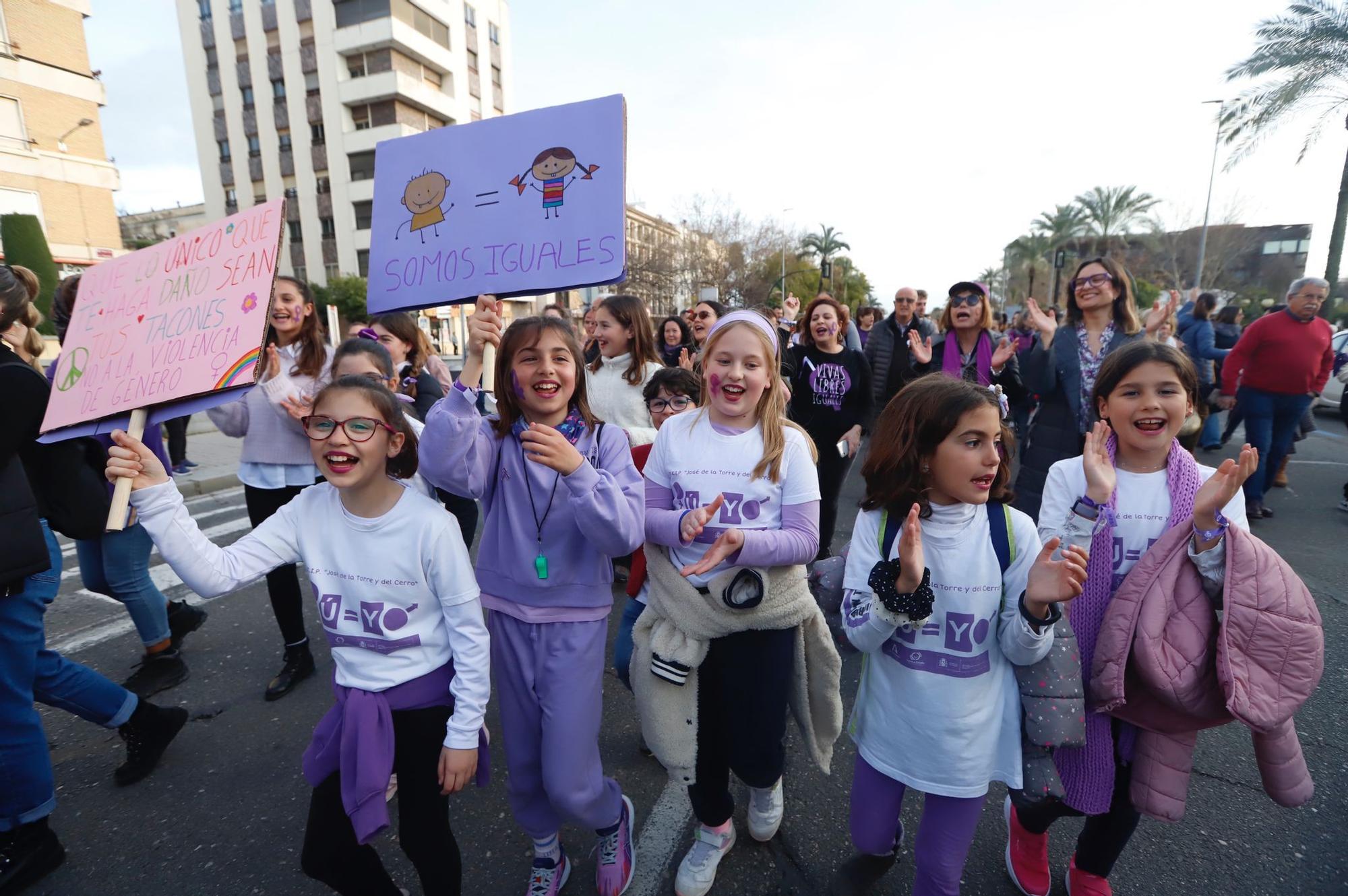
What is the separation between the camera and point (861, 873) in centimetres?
194

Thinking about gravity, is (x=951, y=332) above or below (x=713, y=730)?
above

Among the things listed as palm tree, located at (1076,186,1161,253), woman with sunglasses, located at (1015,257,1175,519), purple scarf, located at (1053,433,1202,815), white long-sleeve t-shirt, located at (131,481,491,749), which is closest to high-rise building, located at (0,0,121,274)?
white long-sleeve t-shirt, located at (131,481,491,749)

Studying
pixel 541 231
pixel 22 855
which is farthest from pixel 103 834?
pixel 541 231

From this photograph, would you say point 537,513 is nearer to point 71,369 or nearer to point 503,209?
point 503,209

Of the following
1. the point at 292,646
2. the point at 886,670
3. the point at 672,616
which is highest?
the point at 672,616

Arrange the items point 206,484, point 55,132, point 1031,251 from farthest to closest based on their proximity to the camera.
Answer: point 1031,251 < point 55,132 < point 206,484

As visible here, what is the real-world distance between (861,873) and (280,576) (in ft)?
9.26

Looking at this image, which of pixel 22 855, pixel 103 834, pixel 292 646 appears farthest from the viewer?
pixel 292 646

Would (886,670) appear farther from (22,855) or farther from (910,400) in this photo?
(22,855)

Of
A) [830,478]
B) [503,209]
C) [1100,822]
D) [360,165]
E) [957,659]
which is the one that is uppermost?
[360,165]

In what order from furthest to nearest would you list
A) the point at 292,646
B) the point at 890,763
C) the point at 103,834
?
the point at 292,646
the point at 103,834
the point at 890,763

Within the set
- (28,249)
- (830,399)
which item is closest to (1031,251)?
(830,399)

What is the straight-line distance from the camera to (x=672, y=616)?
1951mm

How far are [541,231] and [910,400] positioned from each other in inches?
48.3
